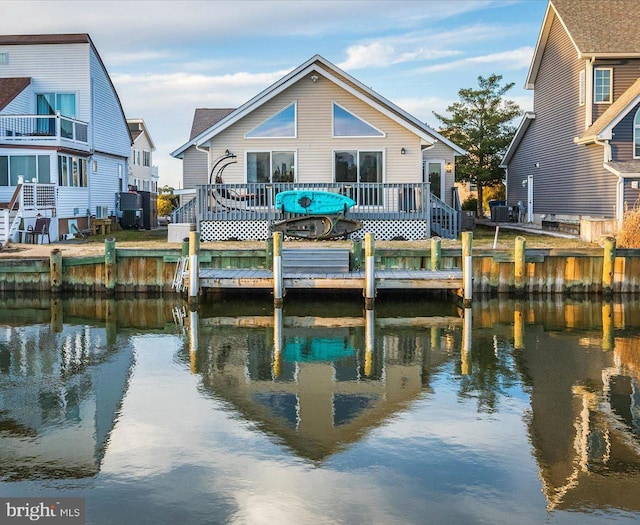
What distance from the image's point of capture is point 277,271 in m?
19.7

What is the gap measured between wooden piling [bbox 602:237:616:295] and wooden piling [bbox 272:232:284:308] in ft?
27.0

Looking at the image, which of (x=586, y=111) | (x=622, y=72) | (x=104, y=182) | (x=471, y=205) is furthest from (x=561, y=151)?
(x=104, y=182)

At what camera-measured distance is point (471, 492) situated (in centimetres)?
886

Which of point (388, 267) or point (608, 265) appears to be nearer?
point (608, 265)

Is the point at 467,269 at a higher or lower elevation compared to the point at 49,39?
lower

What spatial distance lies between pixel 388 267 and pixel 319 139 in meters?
9.01

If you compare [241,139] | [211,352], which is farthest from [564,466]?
[241,139]

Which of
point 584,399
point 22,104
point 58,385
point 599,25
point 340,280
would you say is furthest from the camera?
point 22,104

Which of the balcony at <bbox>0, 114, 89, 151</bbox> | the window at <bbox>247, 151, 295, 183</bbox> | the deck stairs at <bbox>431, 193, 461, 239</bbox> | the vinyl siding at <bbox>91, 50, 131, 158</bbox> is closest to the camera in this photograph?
the deck stairs at <bbox>431, 193, 461, 239</bbox>

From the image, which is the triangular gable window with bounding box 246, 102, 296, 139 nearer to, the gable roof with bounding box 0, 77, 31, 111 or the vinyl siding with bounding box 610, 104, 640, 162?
the gable roof with bounding box 0, 77, 31, 111

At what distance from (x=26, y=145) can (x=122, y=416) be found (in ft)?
79.9

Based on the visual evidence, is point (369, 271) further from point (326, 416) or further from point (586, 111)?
point (586, 111)

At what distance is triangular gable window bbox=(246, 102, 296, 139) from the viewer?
29250mm

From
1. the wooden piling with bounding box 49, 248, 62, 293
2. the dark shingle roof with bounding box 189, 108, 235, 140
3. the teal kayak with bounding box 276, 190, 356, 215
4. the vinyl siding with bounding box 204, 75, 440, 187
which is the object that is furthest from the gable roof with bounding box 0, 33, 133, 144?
the wooden piling with bounding box 49, 248, 62, 293
